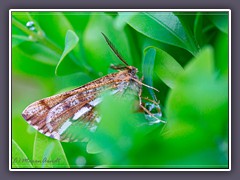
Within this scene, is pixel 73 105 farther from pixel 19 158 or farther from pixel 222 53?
pixel 222 53

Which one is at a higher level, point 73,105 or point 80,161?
point 73,105

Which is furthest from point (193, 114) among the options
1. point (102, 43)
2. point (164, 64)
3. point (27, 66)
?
point (27, 66)

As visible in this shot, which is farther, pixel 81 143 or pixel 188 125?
pixel 81 143

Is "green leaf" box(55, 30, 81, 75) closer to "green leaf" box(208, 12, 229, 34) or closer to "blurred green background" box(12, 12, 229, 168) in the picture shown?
"blurred green background" box(12, 12, 229, 168)

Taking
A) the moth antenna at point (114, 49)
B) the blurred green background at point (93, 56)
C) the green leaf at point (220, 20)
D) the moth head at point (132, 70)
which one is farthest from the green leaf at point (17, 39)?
the green leaf at point (220, 20)

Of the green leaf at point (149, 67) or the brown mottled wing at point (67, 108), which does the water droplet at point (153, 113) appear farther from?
the brown mottled wing at point (67, 108)
